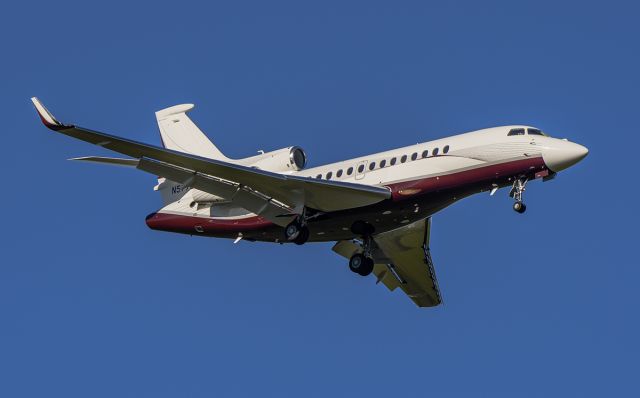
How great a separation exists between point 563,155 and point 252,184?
8198 millimetres

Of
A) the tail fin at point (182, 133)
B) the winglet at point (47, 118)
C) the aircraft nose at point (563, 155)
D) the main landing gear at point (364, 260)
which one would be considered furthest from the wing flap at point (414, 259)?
the winglet at point (47, 118)

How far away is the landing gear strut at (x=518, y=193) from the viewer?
33125 millimetres

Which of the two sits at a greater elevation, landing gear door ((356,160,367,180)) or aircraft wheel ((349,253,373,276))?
landing gear door ((356,160,367,180))

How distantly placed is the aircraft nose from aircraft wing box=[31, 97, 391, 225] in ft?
14.0

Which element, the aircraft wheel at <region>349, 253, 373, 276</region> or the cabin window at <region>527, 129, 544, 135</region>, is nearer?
the cabin window at <region>527, 129, 544, 135</region>

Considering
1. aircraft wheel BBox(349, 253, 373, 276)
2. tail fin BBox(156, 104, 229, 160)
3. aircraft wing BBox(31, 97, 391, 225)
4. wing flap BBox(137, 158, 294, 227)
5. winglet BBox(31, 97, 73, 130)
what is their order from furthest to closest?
tail fin BBox(156, 104, 229, 160)
aircraft wheel BBox(349, 253, 373, 276)
wing flap BBox(137, 158, 294, 227)
aircraft wing BBox(31, 97, 391, 225)
winglet BBox(31, 97, 73, 130)

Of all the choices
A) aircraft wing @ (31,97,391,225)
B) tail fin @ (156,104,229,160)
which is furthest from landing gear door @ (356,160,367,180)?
tail fin @ (156,104,229,160)

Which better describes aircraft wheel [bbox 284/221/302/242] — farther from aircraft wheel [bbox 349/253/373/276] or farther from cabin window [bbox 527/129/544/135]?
cabin window [bbox 527/129/544/135]

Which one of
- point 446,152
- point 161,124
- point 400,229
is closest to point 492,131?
point 446,152

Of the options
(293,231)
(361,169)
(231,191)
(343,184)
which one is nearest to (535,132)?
(361,169)

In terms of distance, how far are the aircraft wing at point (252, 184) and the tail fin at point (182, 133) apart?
4.49 metres

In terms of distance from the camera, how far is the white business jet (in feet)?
110

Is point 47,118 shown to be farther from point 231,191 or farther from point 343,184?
point 343,184

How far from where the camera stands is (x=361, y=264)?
36844 mm
